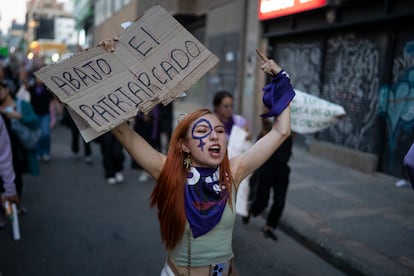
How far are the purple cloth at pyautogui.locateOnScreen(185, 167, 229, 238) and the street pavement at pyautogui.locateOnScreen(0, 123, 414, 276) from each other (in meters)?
2.12

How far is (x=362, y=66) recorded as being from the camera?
835 cm

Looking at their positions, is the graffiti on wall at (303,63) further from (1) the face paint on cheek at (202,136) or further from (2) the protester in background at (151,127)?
(1) the face paint on cheek at (202,136)

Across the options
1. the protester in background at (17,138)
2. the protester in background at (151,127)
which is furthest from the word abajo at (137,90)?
the protester in background at (151,127)

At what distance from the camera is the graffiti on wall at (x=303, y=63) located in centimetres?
988

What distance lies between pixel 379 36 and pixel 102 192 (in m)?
5.70

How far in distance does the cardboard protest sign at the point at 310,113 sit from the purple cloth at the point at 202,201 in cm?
237

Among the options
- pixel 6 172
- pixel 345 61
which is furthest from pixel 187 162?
pixel 345 61

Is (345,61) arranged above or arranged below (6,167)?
above

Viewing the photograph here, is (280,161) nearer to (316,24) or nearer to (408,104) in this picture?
(408,104)

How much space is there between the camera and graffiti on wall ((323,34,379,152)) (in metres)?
8.12

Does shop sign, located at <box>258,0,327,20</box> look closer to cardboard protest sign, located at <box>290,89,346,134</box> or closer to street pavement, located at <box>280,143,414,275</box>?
street pavement, located at <box>280,143,414,275</box>

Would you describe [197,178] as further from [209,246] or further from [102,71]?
[102,71]

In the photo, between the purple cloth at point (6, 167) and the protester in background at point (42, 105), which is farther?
the protester in background at point (42, 105)

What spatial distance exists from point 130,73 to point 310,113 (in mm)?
2614
